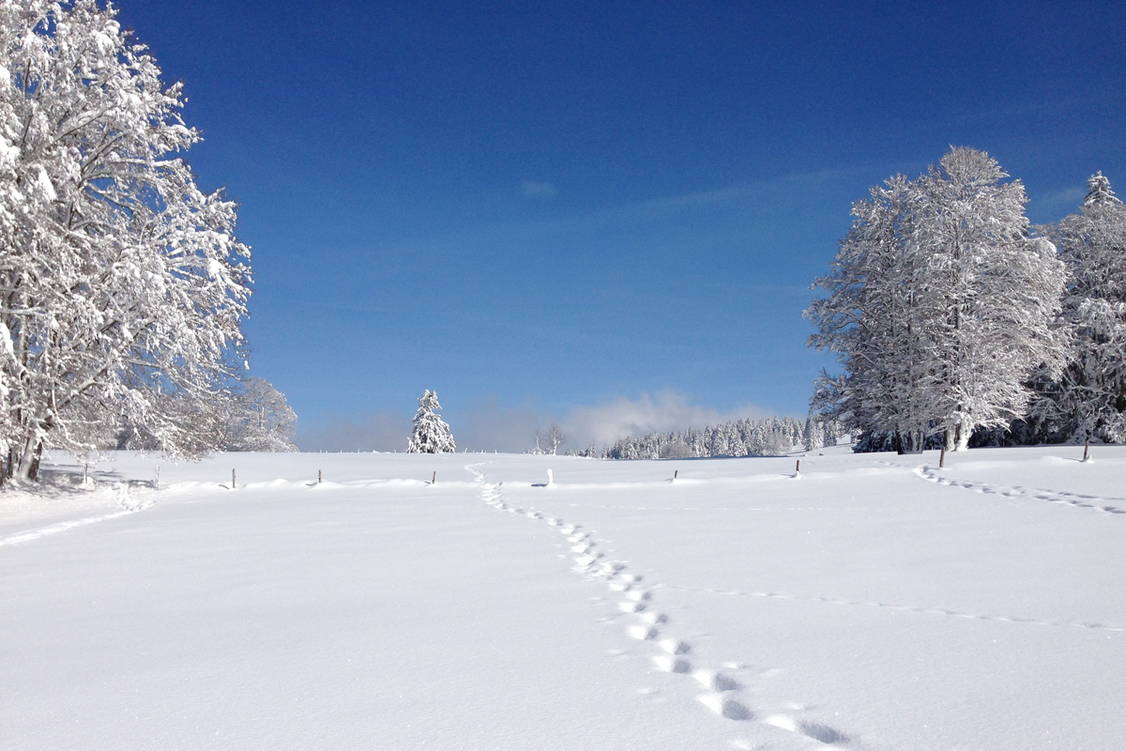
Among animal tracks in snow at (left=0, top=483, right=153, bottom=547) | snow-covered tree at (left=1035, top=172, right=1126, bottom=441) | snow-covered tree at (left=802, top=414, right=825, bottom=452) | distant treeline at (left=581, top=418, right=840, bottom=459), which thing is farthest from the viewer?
distant treeline at (left=581, top=418, right=840, bottom=459)

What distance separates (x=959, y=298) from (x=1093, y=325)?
7002mm

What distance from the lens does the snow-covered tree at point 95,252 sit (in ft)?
51.7

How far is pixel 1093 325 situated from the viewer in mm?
27844

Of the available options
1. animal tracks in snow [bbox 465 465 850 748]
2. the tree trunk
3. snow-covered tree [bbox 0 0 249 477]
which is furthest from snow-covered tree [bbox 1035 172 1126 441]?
the tree trunk

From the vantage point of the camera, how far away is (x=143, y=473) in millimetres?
28406

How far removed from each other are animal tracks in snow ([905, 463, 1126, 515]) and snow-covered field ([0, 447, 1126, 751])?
165 mm

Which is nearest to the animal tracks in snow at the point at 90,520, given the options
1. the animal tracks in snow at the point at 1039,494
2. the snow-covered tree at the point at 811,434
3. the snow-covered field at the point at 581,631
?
the snow-covered field at the point at 581,631

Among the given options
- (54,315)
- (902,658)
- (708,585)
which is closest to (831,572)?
(708,585)

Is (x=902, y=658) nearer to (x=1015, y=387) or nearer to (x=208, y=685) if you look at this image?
(x=208, y=685)

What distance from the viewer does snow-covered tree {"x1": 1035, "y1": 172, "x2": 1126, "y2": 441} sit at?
27.8 meters

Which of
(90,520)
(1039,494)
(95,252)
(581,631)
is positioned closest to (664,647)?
(581,631)

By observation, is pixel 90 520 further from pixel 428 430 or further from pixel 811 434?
pixel 811 434

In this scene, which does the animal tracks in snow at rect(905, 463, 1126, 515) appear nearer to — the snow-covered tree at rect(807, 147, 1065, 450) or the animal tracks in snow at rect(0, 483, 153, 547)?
the snow-covered tree at rect(807, 147, 1065, 450)

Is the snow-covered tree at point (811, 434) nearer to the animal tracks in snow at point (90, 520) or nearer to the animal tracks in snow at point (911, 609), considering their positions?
the animal tracks in snow at point (90, 520)
